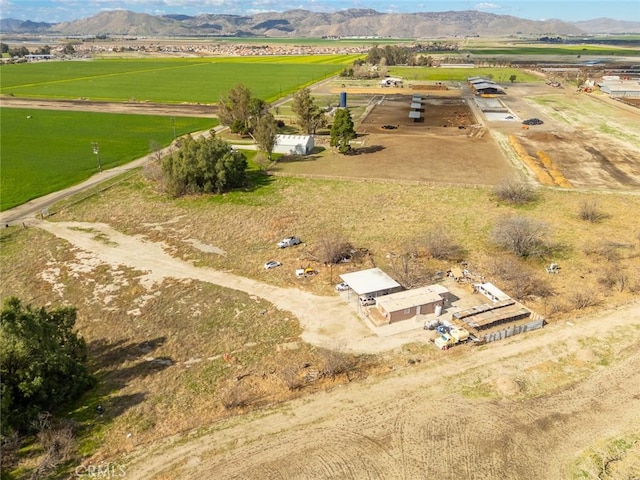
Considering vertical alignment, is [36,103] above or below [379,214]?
above

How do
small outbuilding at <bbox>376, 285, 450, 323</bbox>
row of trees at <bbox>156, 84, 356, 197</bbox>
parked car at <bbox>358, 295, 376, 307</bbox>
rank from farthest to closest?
row of trees at <bbox>156, 84, 356, 197</bbox> → parked car at <bbox>358, 295, 376, 307</bbox> → small outbuilding at <bbox>376, 285, 450, 323</bbox>

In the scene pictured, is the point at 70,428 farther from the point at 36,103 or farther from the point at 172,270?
the point at 36,103

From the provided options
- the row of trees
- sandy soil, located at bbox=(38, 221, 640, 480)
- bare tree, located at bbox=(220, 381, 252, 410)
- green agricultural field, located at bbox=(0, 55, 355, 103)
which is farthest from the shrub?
green agricultural field, located at bbox=(0, 55, 355, 103)

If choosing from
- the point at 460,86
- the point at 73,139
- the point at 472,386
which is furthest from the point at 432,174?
the point at 460,86

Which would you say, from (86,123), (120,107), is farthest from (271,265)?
(120,107)

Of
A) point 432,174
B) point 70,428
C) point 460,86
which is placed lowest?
point 70,428

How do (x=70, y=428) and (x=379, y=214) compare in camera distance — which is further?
(x=379, y=214)

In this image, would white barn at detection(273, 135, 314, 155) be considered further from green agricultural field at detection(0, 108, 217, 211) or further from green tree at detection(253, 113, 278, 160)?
green agricultural field at detection(0, 108, 217, 211)

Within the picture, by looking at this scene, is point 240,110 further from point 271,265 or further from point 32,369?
point 32,369
